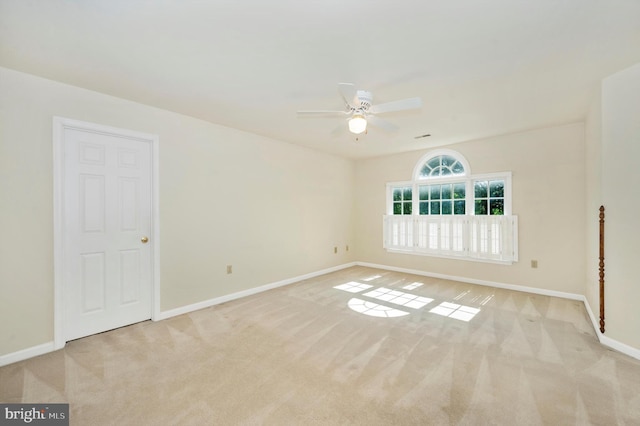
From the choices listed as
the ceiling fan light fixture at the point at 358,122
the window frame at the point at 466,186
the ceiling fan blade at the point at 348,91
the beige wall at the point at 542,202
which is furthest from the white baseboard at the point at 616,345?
the ceiling fan blade at the point at 348,91

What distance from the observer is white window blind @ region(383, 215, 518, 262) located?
4418 mm

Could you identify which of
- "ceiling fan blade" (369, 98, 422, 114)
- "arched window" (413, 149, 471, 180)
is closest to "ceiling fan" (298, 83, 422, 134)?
"ceiling fan blade" (369, 98, 422, 114)

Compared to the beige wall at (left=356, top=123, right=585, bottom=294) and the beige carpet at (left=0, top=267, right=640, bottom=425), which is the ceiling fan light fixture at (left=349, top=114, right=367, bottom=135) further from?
the beige wall at (left=356, top=123, right=585, bottom=294)

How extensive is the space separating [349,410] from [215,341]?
153 centimetres

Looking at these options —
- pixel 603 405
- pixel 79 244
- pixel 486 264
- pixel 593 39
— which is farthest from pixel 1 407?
pixel 486 264

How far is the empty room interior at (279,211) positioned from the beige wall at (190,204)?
0.07 feet

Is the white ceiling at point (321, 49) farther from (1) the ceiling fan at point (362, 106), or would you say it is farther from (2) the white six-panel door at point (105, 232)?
(2) the white six-panel door at point (105, 232)

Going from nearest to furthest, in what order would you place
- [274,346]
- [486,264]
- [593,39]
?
[593,39], [274,346], [486,264]

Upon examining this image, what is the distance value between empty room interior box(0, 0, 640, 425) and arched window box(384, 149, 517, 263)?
0.09 metres

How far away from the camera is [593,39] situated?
196 cm

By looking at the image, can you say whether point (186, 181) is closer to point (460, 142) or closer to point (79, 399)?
point (79, 399)

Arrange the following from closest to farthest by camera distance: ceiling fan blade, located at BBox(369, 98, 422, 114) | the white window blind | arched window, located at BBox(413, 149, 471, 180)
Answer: ceiling fan blade, located at BBox(369, 98, 422, 114), the white window blind, arched window, located at BBox(413, 149, 471, 180)

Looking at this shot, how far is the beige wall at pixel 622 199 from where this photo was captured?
2.39m

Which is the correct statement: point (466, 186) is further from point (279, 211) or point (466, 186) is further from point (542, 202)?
point (279, 211)
